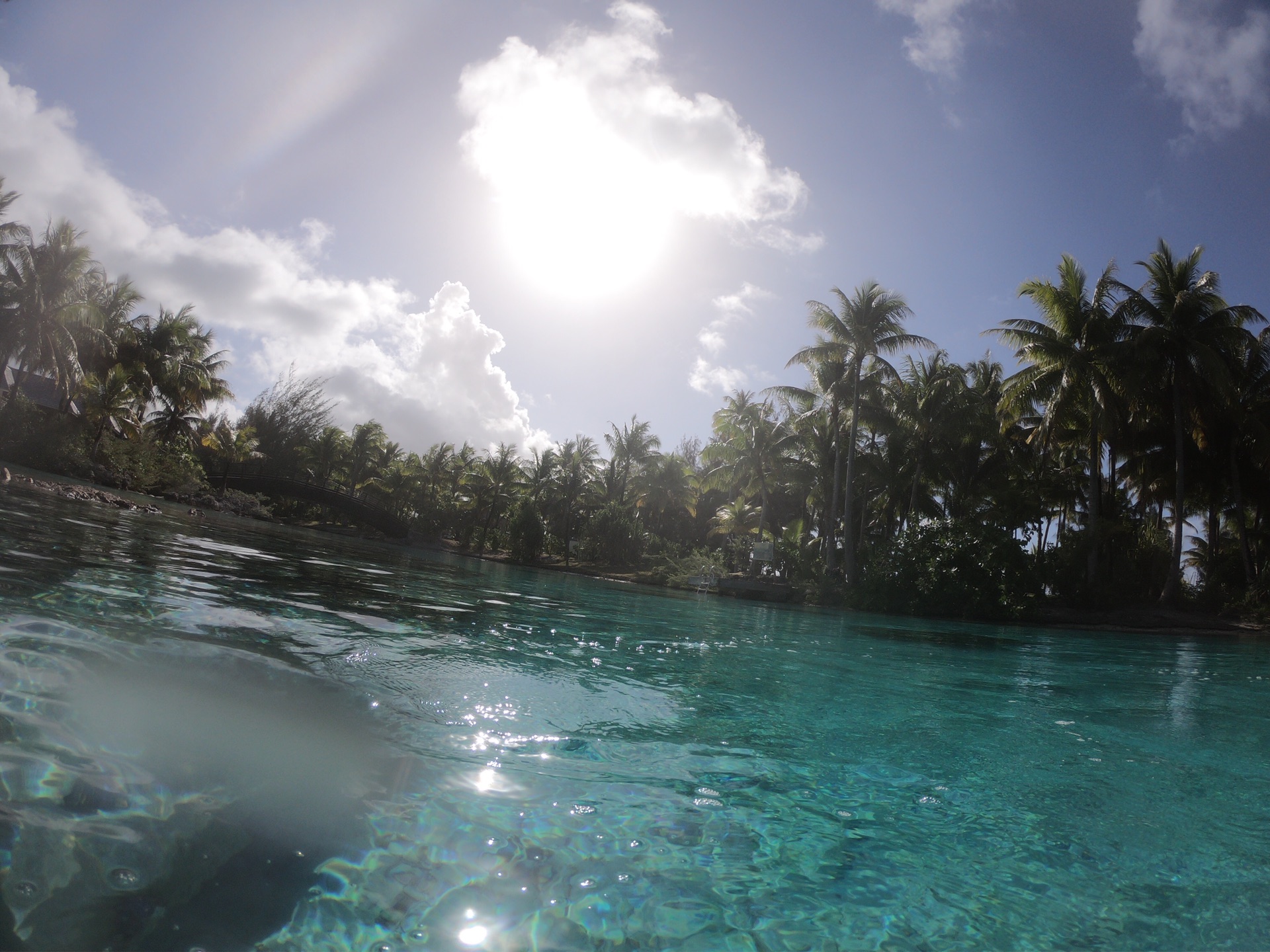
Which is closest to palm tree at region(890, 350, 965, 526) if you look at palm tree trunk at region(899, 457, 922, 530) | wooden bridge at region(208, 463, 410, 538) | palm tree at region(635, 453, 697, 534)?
palm tree trunk at region(899, 457, 922, 530)

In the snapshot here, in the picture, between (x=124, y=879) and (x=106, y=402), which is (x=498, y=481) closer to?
(x=106, y=402)

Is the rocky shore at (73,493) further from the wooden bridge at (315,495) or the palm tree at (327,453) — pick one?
the palm tree at (327,453)

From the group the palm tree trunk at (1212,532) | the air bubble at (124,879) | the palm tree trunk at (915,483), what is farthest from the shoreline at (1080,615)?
the air bubble at (124,879)

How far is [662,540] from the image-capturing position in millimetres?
38219

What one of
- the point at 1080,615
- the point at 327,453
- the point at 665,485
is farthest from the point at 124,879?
the point at 327,453

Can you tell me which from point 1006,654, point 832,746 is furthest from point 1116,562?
point 832,746

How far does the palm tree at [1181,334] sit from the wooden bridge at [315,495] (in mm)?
37024

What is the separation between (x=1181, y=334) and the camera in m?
22.0

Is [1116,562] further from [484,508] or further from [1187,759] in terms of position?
[484,508]

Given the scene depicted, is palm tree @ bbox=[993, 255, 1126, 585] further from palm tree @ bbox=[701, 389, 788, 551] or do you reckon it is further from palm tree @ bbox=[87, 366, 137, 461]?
palm tree @ bbox=[87, 366, 137, 461]

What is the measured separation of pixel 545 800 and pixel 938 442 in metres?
29.9

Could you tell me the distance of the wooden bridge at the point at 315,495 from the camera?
124 feet

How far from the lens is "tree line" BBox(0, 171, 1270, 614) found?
2198 centimetres

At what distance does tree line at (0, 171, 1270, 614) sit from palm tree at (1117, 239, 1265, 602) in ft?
0.23
